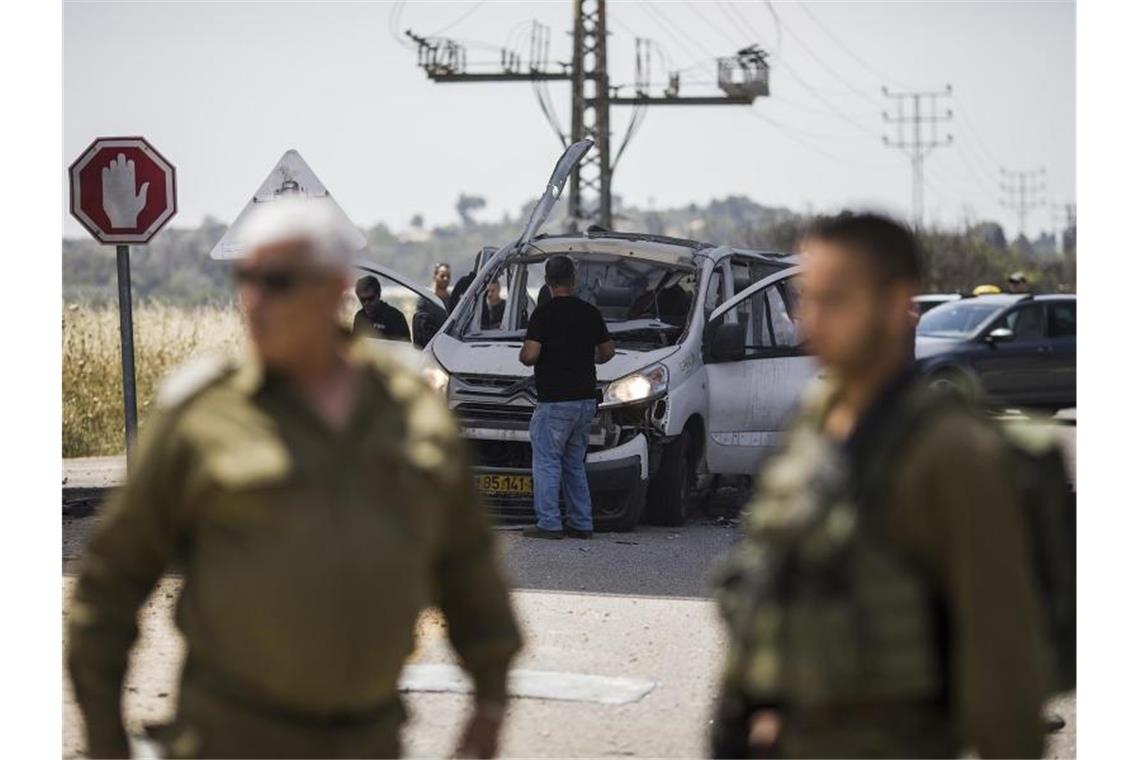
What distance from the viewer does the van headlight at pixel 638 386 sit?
13852 mm

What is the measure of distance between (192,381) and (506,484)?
10.3 meters

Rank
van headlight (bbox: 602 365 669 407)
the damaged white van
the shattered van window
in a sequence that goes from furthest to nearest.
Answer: the shattered van window → the damaged white van → van headlight (bbox: 602 365 669 407)

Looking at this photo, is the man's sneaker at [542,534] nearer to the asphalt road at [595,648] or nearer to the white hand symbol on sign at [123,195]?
the asphalt road at [595,648]

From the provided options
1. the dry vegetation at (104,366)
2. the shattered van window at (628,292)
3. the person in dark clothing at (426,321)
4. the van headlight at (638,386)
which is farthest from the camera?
the dry vegetation at (104,366)

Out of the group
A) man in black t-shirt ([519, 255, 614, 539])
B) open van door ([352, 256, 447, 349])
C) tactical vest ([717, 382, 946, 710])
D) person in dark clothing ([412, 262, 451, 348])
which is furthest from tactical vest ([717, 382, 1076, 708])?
person in dark clothing ([412, 262, 451, 348])

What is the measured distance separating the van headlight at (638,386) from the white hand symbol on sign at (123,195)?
3.40 metres

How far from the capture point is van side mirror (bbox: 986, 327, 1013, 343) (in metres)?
26.4

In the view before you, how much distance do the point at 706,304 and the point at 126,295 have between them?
162 inches

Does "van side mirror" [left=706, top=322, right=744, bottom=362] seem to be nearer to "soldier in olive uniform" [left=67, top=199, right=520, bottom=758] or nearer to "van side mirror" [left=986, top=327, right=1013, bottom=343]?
"soldier in olive uniform" [left=67, top=199, right=520, bottom=758]

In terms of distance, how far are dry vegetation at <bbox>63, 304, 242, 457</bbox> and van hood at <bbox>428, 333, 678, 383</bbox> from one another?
9.29m

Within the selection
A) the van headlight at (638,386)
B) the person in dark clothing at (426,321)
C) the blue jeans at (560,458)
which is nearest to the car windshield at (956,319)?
the person in dark clothing at (426,321)
